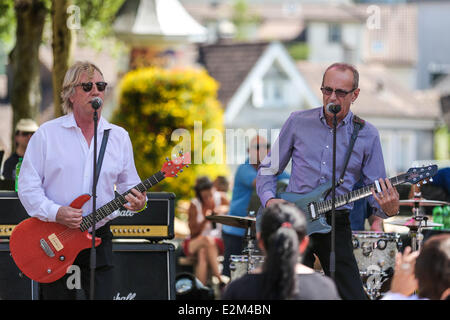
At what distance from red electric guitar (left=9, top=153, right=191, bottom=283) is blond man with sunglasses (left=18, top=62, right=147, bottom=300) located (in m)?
0.05

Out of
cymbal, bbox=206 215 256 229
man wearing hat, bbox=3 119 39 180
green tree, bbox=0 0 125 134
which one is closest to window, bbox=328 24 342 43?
green tree, bbox=0 0 125 134

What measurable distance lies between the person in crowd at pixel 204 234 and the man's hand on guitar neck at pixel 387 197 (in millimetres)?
5677

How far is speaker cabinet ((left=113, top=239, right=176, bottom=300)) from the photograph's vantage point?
768 cm

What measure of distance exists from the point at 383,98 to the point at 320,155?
4270cm

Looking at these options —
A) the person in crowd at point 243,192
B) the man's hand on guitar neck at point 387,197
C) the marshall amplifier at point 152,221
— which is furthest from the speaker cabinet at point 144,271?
the man's hand on guitar neck at point 387,197

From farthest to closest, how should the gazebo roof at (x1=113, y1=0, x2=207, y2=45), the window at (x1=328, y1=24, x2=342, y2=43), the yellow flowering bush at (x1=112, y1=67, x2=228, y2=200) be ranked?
the window at (x1=328, y1=24, x2=342, y2=43) < the gazebo roof at (x1=113, y1=0, x2=207, y2=45) < the yellow flowering bush at (x1=112, y1=67, x2=228, y2=200)

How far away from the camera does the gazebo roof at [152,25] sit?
19641mm

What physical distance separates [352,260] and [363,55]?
55.1 m

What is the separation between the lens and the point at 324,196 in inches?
234

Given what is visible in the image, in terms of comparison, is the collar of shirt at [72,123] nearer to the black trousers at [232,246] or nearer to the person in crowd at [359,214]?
the person in crowd at [359,214]

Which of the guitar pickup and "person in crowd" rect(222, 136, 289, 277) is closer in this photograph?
the guitar pickup

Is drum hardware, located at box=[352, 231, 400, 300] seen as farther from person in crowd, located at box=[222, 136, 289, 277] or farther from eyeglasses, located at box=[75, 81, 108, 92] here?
eyeglasses, located at box=[75, 81, 108, 92]
